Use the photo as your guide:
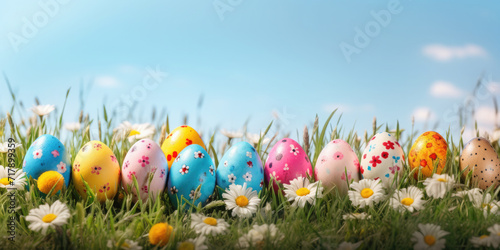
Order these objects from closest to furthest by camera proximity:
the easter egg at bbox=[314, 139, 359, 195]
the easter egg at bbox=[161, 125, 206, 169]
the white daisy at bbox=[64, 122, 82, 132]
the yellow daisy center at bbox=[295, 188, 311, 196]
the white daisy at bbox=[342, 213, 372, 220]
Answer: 1. the white daisy at bbox=[342, 213, 372, 220]
2. the yellow daisy center at bbox=[295, 188, 311, 196]
3. the easter egg at bbox=[314, 139, 359, 195]
4. the easter egg at bbox=[161, 125, 206, 169]
5. the white daisy at bbox=[64, 122, 82, 132]

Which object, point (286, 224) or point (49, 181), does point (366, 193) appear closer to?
point (286, 224)

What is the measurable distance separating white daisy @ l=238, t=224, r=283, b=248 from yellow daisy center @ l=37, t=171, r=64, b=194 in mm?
947

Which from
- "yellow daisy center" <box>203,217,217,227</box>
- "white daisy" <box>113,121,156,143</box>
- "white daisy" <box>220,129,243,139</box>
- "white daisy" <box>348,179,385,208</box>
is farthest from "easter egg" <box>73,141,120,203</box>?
"white daisy" <box>348,179,385,208</box>

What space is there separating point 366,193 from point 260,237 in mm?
631

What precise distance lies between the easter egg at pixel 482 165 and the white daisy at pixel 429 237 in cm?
86

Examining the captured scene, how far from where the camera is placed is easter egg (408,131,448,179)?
2451mm

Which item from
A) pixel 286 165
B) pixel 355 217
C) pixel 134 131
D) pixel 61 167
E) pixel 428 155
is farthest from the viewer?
pixel 134 131

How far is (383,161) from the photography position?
2287mm

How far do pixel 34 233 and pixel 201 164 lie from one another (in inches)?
31.3

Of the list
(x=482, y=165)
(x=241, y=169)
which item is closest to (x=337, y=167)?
Result: (x=241, y=169)

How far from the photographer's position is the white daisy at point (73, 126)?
295cm

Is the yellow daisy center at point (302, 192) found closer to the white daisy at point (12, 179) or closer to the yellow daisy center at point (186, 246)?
the yellow daisy center at point (186, 246)

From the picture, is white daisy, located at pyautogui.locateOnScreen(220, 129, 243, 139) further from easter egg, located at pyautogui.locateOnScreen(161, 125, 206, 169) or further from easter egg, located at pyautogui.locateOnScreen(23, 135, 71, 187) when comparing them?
easter egg, located at pyautogui.locateOnScreen(23, 135, 71, 187)

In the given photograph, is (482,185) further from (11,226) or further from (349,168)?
(11,226)
